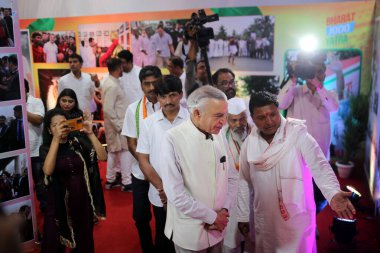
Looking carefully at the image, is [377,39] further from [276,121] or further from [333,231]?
[276,121]

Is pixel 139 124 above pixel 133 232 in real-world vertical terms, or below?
above

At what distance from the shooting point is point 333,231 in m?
3.57

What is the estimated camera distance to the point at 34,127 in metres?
4.11

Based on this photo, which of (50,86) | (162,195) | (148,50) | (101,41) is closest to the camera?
(162,195)

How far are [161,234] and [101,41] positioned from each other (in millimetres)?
4548

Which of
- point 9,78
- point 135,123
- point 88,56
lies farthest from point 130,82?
point 135,123

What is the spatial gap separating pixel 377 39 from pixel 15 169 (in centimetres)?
425

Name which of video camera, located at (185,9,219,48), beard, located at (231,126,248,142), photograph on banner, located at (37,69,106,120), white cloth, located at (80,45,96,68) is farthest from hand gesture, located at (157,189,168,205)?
white cloth, located at (80,45,96,68)

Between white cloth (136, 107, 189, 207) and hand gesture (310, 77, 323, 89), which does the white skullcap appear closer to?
white cloth (136, 107, 189, 207)

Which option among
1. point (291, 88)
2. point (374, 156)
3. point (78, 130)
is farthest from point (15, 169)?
point (374, 156)

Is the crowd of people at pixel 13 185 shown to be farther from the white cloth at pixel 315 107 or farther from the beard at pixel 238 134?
the white cloth at pixel 315 107

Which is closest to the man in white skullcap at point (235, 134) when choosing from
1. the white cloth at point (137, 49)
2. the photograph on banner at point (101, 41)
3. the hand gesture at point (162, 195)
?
the hand gesture at point (162, 195)

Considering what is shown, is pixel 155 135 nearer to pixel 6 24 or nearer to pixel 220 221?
pixel 220 221

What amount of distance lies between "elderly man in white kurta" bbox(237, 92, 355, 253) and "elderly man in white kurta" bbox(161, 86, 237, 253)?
31 centimetres
